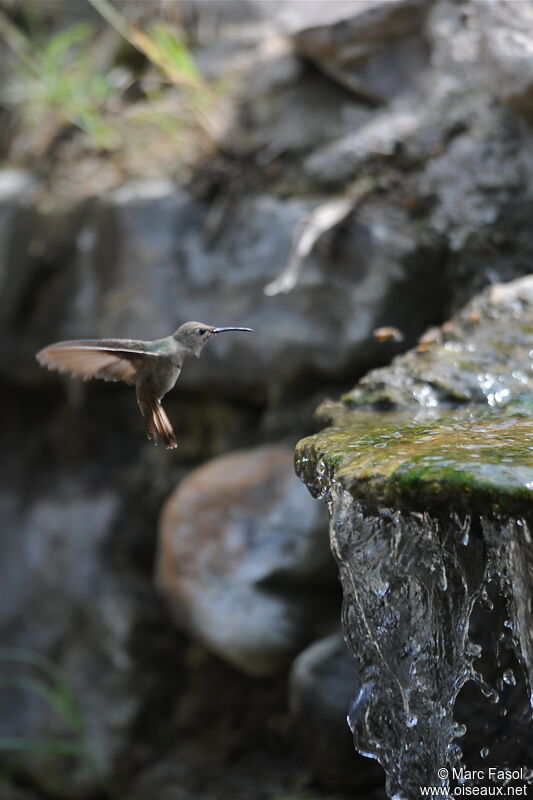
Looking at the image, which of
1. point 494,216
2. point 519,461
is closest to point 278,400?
point 494,216

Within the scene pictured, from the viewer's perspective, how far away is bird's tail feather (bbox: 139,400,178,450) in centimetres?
190

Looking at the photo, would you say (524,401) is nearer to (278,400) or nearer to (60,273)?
(278,400)

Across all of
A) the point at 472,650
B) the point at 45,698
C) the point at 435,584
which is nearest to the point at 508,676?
the point at 472,650

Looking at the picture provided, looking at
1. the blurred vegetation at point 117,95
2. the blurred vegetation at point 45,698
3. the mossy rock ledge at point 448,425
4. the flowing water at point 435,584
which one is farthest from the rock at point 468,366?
the blurred vegetation at point 45,698

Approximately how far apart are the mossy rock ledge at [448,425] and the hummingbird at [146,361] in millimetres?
291

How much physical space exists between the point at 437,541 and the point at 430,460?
29cm

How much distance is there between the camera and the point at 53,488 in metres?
3.82

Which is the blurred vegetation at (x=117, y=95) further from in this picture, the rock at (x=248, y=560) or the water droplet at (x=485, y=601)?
the water droplet at (x=485, y=601)

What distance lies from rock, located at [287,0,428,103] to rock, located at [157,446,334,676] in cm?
135

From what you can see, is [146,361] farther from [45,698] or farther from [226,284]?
[45,698]

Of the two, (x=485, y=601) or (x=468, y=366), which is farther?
(x=468, y=366)

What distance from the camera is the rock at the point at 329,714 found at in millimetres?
A: 2559

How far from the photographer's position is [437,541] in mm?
1775

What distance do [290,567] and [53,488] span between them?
1320 millimetres
